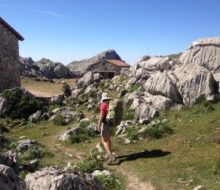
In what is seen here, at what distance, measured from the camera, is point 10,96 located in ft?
108

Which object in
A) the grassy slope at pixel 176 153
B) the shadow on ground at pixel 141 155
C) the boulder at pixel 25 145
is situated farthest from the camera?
the boulder at pixel 25 145

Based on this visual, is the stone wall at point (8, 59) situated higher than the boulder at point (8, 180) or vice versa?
the stone wall at point (8, 59)

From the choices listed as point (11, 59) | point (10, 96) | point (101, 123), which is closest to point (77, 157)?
point (101, 123)

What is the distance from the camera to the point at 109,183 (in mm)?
14422

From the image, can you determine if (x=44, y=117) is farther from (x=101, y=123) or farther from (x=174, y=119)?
(x=101, y=123)

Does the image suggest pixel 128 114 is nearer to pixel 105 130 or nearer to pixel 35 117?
pixel 35 117

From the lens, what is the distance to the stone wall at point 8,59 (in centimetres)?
4119

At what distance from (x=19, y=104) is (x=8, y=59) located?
10758mm

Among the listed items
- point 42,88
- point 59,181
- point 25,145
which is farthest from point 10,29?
point 59,181

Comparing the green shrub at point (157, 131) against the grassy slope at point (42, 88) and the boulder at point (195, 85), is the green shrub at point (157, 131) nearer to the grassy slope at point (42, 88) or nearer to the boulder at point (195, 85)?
the boulder at point (195, 85)

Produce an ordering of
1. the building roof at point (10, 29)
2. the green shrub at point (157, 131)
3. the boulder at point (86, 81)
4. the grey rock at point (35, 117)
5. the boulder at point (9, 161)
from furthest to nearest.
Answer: the boulder at point (86, 81), the building roof at point (10, 29), the grey rock at point (35, 117), the green shrub at point (157, 131), the boulder at point (9, 161)

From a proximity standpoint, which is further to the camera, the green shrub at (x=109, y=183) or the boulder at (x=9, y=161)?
the green shrub at (x=109, y=183)

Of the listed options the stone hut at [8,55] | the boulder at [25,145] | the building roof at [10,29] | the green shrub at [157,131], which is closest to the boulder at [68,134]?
the boulder at [25,145]

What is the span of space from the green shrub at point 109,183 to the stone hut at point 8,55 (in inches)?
1122
